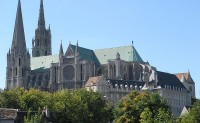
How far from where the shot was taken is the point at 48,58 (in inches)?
7431

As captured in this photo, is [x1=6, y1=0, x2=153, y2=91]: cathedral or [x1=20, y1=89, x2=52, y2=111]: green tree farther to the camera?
[x1=6, y1=0, x2=153, y2=91]: cathedral

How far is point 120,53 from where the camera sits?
174 metres

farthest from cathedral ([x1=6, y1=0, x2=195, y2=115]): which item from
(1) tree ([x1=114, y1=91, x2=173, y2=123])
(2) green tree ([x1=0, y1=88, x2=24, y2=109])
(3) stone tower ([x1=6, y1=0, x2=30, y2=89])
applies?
(1) tree ([x1=114, y1=91, x2=173, y2=123])

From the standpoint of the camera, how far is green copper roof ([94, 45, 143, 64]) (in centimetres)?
17075

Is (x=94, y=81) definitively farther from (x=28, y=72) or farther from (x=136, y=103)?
(x=136, y=103)

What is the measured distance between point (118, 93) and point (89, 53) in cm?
2904

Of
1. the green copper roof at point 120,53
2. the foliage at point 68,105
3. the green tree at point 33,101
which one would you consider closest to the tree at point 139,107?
the foliage at point 68,105

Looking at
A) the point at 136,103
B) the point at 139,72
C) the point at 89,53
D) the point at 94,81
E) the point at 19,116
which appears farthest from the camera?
the point at 89,53

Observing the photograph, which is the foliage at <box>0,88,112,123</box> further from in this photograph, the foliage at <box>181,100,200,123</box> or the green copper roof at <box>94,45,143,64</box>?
the green copper roof at <box>94,45,143,64</box>

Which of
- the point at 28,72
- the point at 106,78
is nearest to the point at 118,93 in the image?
the point at 106,78

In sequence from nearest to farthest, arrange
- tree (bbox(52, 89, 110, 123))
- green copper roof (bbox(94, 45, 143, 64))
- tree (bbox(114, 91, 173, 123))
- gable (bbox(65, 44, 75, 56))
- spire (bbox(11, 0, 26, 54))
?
tree (bbox(114, 91, 173, 123)) → tree (bbox(52, 89, 110, 123)) → gable (bbox(65, 44, 75, 56)) → green copper roof (bbox(94, 45, 143, 64)) → spire (bbox(11, 0, 26, 54))

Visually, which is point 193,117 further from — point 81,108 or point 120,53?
point 120,53

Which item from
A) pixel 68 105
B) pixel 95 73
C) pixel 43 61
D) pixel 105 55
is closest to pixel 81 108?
pixel 68 105

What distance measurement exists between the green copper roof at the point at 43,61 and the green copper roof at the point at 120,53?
16493mm
